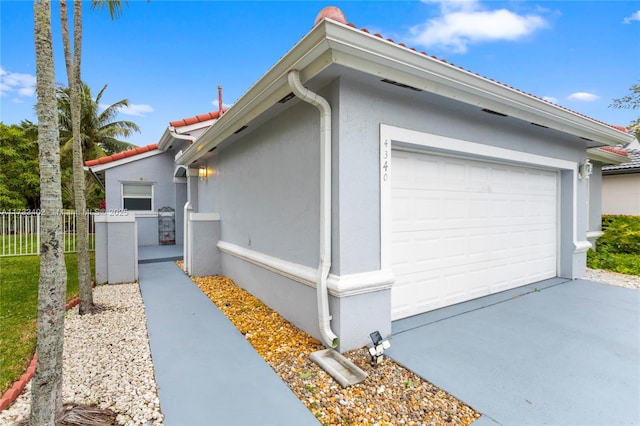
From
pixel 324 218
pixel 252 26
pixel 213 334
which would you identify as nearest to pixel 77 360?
pixel 213 334

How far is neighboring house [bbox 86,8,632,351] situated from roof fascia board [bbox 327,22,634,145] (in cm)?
2

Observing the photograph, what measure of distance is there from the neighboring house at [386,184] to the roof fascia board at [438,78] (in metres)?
0.02

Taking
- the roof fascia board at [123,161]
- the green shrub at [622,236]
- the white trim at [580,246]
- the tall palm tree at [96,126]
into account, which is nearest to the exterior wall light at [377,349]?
the white trim at [580,246]

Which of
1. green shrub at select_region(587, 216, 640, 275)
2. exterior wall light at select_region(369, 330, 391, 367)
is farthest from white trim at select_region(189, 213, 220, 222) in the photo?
green shrub at select_region(587, 216, 640, 275)

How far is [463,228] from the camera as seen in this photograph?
16.9ft

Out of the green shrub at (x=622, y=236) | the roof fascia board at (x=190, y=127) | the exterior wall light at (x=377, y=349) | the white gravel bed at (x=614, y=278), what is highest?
the roof fascia board at (x=190, y=127)

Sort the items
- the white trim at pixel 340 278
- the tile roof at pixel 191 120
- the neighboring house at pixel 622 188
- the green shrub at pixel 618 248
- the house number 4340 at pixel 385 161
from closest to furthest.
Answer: the white trim at pixel 340 278 → the house number 4340 at pixel 385 161 → the green shrub at pixel 618 248 → the tile roof at pixel 191 120 → the neighboring house at pixel 622 188

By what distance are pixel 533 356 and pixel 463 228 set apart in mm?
2210

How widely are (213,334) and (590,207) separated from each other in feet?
39.4

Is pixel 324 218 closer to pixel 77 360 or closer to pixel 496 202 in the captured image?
pixel 77 360

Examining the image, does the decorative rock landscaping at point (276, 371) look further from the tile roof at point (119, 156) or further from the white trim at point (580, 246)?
the tile roof at point (119, 156)

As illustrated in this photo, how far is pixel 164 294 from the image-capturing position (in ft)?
19.7

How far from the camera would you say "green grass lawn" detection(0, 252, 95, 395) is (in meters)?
3.29

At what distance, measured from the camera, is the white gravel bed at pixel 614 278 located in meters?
6.68
